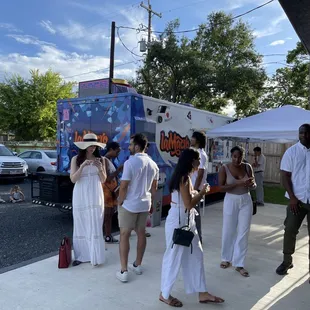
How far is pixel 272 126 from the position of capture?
602 centimetres

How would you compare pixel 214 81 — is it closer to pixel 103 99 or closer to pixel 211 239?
pixel 103 99

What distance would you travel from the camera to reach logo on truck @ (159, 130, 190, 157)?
6.97 metres

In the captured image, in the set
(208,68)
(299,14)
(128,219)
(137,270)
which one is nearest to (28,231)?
(137,270)

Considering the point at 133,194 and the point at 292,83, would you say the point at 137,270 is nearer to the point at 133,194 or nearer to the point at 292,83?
the point at 133,194

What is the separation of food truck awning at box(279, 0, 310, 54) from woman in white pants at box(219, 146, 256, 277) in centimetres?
156

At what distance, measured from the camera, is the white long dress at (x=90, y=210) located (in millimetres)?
4043

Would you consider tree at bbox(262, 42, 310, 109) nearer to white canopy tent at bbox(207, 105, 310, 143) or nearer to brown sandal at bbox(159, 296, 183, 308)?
white canopy tent at bbox(207, 105, 310, 143)

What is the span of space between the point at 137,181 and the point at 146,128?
9.34ft

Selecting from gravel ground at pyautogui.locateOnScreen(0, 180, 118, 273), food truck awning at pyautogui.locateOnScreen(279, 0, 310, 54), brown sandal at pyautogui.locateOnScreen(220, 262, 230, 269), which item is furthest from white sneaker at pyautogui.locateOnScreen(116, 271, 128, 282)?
food truck awning at pyautogui.locateOnScreen(279, 0, 310, 54)

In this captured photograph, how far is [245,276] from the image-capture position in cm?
394

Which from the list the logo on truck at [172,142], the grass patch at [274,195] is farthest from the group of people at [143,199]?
the grass patch at [274,195]

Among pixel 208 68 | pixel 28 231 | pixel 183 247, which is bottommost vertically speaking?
pixel 28 231

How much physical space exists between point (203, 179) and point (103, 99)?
2921 mm

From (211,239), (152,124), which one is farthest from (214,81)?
(211,239)
